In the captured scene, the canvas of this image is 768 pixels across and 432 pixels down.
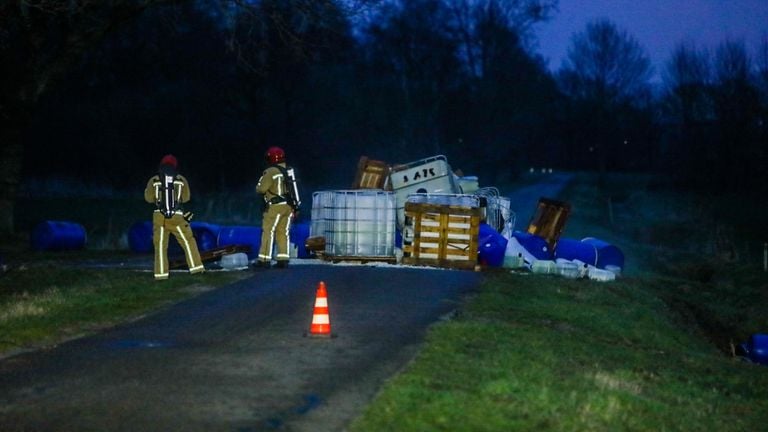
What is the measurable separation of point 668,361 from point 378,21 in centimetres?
5397

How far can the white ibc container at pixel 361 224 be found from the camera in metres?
21.4

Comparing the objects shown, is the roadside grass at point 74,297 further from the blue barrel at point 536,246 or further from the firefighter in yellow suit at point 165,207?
the blue barrel at point 536,246

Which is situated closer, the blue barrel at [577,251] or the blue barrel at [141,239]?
the blue barrel at [577,251]

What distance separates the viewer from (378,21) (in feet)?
214

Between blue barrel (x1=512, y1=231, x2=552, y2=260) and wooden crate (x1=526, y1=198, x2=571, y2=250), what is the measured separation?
26 cm

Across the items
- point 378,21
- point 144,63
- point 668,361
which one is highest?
point 378,21

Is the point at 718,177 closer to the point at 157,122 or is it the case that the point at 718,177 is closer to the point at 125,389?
the point at 157,122

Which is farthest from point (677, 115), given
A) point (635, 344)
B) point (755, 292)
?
point (635, 344)

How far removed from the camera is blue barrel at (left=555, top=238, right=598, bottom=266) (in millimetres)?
23812

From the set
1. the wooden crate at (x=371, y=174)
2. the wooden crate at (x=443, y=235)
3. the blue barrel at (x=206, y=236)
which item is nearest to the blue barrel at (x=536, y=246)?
the wooden crate at (x=443, y=235)

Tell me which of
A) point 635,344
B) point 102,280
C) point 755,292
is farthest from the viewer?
point 755,292

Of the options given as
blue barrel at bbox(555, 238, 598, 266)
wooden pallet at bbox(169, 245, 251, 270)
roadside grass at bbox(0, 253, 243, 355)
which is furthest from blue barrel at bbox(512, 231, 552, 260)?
roadside grass at bbox(0, 253, 243, 355)

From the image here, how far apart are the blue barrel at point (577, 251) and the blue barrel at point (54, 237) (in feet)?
35.3

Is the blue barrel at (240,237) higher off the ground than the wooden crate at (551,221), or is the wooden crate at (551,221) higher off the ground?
the wooden crate at (551,221)
